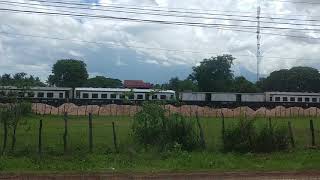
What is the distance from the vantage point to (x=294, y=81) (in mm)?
158500

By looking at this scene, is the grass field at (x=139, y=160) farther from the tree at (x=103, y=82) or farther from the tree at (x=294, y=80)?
the tree at (x=103, y=82)

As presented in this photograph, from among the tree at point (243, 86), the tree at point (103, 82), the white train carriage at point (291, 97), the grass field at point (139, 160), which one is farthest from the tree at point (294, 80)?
the grass field at point (139, 160)

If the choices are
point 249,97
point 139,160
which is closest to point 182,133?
point 139,160

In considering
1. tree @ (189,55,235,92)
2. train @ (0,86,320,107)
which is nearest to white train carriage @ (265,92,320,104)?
train @ (0,86,320,107)

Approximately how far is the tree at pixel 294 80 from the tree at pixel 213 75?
23.3 metres

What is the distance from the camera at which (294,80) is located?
519 feet

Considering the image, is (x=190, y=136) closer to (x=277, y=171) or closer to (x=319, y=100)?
(x=277, y=171)

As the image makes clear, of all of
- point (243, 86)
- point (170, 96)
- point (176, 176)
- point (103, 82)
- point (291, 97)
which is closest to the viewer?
point (176, 176)

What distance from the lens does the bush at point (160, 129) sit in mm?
23203

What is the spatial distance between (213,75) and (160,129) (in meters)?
121

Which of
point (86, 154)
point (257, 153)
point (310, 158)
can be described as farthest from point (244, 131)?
point (86, 154)

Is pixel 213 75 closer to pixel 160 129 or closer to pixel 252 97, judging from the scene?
pixel 252 97

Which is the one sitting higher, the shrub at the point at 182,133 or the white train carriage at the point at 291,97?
the white train carriage at the point at 291,97

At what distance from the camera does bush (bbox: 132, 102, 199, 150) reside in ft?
76.1
